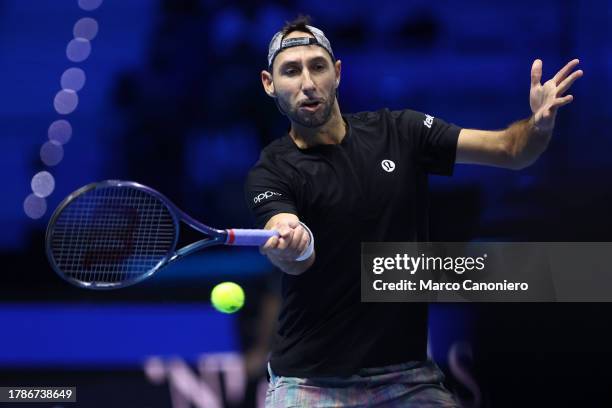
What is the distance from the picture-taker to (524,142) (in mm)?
3012

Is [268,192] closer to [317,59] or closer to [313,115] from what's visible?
[313,115]

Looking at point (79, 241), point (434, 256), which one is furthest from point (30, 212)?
point (434, 256)

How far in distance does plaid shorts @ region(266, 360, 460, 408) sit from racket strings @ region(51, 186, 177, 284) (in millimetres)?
654

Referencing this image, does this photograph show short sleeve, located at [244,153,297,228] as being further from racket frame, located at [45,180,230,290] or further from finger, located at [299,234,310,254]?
finger, located at [299,234,310,254]

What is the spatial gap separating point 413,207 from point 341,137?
35 centimetres

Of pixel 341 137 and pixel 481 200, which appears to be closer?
pixel 341 137

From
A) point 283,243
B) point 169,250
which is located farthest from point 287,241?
point 169,250

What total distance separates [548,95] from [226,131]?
7.20ft

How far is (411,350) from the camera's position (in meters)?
2.99

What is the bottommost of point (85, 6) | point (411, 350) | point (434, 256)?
point (411, 350)

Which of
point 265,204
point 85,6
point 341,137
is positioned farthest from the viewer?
point 85,6

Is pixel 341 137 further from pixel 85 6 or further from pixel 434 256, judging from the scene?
pixel 85 6

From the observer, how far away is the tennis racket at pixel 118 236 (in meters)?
3.03

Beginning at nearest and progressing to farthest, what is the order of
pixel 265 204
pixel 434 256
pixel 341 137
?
pixel 265 204 < pixel 341 137 < pixel 434 256
